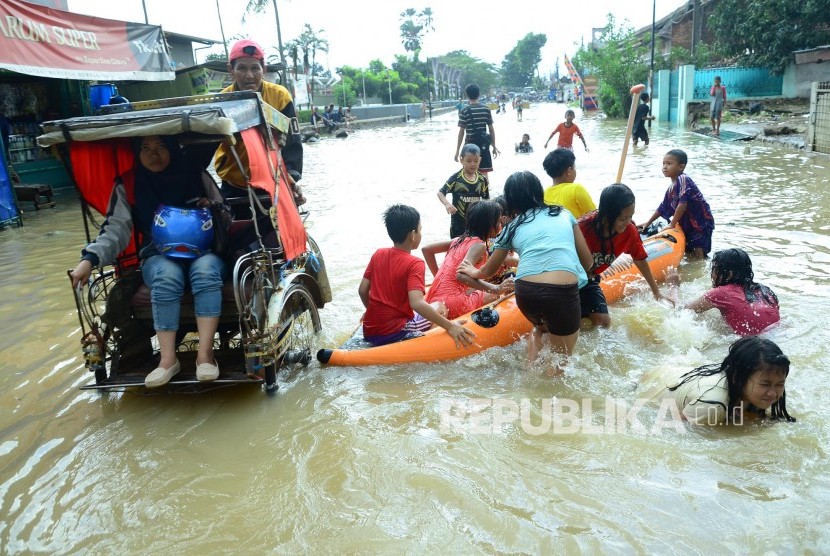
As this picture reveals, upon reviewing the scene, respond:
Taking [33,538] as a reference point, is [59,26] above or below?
above

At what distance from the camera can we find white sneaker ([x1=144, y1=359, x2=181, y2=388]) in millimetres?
3496

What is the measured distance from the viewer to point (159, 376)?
3.52m

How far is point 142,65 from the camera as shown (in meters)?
12.0

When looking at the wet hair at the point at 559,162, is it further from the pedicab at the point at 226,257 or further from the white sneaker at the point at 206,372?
the white sneaker at the point at 206,372

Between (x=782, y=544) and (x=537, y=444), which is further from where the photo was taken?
(x=537, y=444)

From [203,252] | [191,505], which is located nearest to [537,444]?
[191,505]

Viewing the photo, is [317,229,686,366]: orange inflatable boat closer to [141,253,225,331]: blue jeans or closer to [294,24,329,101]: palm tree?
[141,253,225,331]: blue jeans

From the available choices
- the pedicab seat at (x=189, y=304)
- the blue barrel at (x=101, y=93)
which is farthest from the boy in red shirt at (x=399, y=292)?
the blue barrel at (x=101, y=93)

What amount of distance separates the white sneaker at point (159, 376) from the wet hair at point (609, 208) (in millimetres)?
2895

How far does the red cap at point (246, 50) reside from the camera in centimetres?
449

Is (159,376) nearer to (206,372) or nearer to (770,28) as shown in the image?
(206,372)

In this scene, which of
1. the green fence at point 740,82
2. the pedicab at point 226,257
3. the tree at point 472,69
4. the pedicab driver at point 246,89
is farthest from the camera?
the tree at point 472,69

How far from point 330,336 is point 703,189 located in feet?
25.6

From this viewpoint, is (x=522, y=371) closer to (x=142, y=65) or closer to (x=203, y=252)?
(x=203, y=252)
